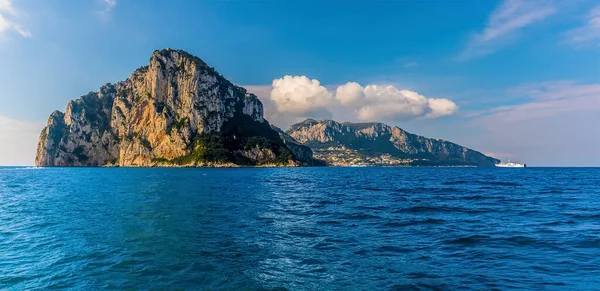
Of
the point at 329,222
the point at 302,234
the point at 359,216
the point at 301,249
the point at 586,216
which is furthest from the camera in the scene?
the point at 359,216

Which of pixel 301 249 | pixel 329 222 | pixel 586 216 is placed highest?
pixel 586 216

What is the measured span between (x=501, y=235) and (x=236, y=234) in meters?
20.9

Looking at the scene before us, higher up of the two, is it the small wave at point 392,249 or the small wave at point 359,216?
the small wave at point 392,249

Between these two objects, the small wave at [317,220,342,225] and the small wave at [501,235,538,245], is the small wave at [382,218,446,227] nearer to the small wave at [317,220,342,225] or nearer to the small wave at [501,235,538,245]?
the small wave at [317,220,342,225]

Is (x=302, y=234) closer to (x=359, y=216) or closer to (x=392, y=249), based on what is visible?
(x=392, y=249)

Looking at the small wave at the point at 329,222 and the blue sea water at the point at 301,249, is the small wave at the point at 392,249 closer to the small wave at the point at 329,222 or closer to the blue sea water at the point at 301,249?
the blue sea water at the point at 301,249

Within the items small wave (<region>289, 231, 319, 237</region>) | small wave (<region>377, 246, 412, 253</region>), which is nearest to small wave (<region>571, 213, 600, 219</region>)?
small wave (<region>377, 246, 412, 253</region>)

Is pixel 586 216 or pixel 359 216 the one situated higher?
pixel 586 216

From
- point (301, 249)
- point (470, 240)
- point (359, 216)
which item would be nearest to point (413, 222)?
point (359, 216)

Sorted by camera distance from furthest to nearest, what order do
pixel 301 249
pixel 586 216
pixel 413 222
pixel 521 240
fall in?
pixel 586 216 < pixel 413 222 < pixel 521 240 < pixel 301 249

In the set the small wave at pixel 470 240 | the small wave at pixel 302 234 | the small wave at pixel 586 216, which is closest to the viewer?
the small wave at pixel 470 240

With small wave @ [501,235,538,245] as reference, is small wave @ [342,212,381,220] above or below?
below

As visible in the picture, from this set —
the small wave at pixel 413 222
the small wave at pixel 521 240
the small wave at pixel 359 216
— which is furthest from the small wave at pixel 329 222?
the small wave at pixel 521 240

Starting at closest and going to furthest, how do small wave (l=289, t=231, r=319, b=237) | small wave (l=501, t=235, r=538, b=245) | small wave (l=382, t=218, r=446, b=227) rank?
small wave (l=501, t=235, r=538, b=245) → small wave (l=289, t=231, r=319, b=237) → small wave (l=382, t=218, r=446, b=227)
